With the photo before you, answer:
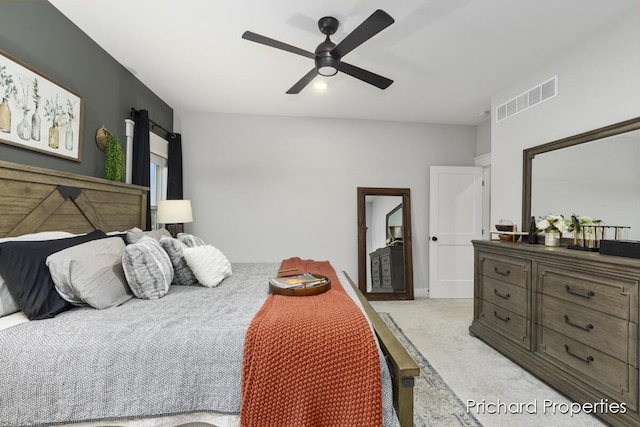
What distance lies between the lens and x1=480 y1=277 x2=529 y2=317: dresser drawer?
2453mm

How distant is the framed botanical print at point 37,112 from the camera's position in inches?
70.5

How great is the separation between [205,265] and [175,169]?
2.32m

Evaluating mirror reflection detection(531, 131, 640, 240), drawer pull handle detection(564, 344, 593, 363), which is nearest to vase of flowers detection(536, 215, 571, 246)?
mirror reflection detection(531, 131, 640, 240)

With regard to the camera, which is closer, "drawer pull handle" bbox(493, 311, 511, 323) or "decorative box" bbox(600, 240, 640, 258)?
"decorative box" bbox(600, 240, 640, 258)

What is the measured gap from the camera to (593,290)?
188 centimetres

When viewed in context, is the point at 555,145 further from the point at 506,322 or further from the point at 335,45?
the point at 335,45

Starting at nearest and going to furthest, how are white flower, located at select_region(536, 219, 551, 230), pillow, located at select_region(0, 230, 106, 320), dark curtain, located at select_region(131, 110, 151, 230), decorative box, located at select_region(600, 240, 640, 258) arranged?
pillow, located at select_region(0, 230, 106, 320)
decorative box, located at select_region(600, 240, 640, 258)
white flower, located at select_region(536, 219, 551, 230)
dark curtain, located at select_region(131, 110, 151, 230)

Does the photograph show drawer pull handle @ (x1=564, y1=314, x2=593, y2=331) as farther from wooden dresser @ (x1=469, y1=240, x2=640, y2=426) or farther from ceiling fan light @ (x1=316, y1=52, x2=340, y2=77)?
ceiling fan light @ (x1=316, y1=52, x2=340, y2=77)

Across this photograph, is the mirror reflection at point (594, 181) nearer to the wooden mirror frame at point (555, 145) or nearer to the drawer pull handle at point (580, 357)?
the wooden mirror frame at point (555, 145)

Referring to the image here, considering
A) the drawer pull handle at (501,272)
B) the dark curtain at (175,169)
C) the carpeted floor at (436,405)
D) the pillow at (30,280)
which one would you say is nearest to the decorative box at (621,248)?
the drawer pull handle at (501,272)

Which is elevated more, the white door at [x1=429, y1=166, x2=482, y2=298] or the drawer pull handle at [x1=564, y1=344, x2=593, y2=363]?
the white door at [x1=429, y1=166, x2=482, y2=298]

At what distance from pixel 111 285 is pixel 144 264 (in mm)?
188

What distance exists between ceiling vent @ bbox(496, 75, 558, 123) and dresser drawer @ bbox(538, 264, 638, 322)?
1.66 m

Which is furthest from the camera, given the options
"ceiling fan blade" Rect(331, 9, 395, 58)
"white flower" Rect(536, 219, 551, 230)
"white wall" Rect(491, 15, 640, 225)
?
"white flower" Rect(536, 219, 551, 230)
